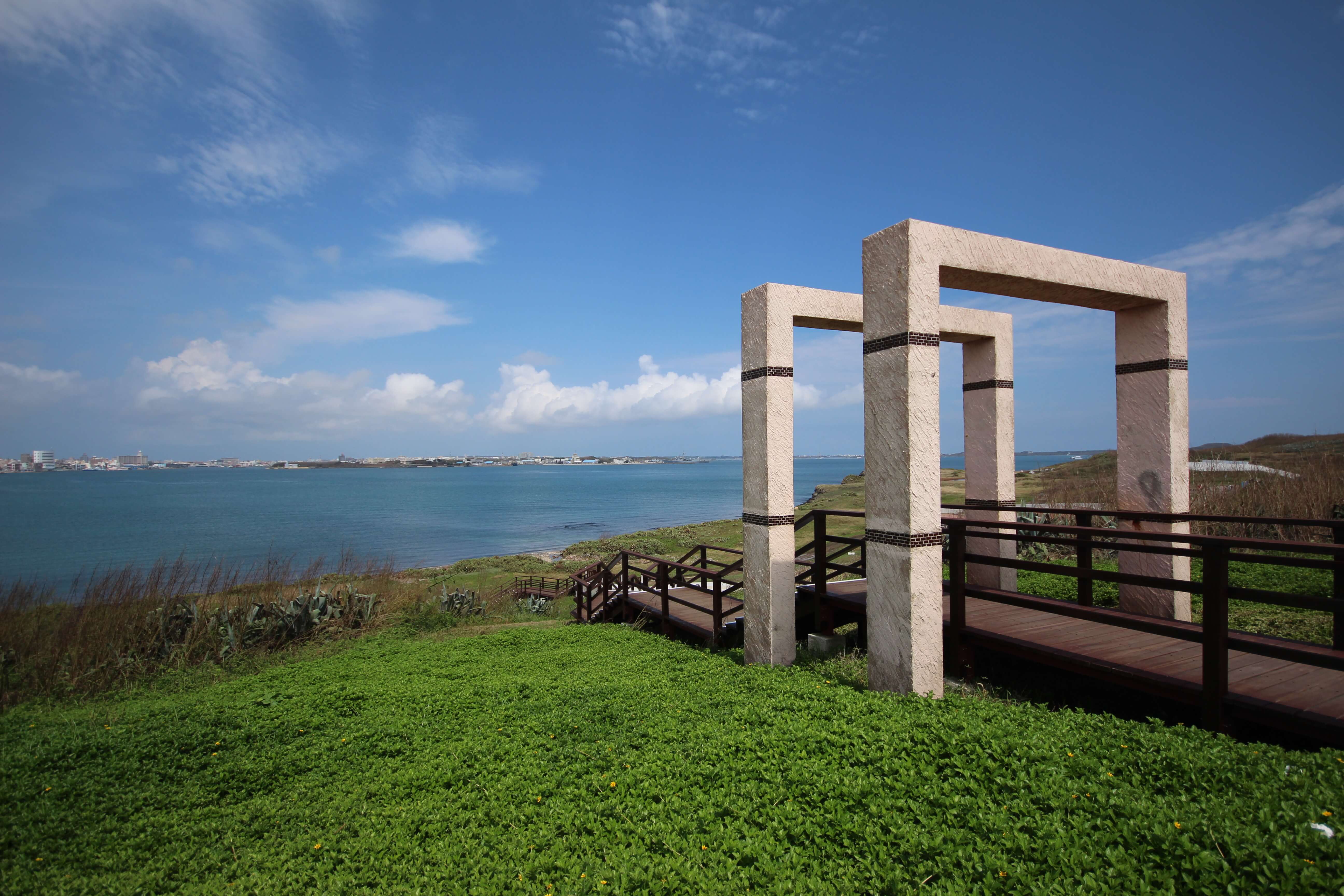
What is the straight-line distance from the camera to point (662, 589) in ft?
34.9

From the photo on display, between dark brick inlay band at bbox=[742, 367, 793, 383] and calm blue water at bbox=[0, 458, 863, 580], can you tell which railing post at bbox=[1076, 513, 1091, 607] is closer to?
dark brick inlay band at bbox=[742, 367, 793, 383]

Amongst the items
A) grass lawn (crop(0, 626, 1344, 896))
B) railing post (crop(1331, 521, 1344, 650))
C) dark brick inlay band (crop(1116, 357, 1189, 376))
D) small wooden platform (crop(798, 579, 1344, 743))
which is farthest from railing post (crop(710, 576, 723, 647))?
railing post (crop(1331, 521, 1344, 650))

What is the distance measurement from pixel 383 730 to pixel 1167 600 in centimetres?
846

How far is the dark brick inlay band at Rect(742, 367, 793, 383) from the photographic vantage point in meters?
7.26

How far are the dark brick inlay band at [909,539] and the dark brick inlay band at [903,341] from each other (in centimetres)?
171

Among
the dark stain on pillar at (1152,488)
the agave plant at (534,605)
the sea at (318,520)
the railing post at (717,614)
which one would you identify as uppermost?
the dark stain on pillar at (1152,488)

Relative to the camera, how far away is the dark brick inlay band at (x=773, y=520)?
7.30 m

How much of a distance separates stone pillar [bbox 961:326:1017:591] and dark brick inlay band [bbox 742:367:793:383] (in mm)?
3792

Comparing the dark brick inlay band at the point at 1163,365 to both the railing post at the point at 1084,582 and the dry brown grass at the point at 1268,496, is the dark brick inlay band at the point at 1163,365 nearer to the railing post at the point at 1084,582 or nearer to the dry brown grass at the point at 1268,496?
the railing post at the point at 1084,582

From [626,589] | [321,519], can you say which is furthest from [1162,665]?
[321,519]

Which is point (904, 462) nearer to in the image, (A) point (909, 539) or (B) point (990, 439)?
(A) point (909, 539)

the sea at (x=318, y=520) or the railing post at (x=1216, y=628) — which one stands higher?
the railing post at (x=1216, y=628)

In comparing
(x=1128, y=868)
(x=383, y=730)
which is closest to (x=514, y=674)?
(x=383, y=730)

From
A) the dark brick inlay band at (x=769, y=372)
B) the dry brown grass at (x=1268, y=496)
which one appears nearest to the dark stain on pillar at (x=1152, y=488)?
the dry brown grass at (x=1268, y=496)
